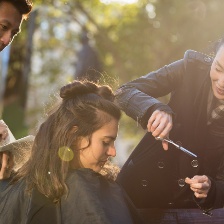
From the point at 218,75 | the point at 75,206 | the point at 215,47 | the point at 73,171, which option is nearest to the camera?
the point at 75,206

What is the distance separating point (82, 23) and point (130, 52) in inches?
95.1

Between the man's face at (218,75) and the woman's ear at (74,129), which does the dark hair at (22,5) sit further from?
the man's face at (218,75)

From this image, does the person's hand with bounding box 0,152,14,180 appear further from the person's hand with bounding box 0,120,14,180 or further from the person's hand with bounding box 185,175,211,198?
the person's hand with bounding box 185,175,211,198

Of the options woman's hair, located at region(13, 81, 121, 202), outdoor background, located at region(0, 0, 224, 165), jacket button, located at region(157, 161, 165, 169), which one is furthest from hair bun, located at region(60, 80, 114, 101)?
outdoor background, located at region(0, 0, 224, 165)

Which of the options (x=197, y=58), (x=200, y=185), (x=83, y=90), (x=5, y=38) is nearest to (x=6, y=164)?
(x=83, y=90)

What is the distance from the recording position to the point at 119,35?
14562 mm

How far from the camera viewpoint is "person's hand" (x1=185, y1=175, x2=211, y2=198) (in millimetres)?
3018

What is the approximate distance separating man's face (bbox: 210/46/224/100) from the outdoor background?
793 centimetres

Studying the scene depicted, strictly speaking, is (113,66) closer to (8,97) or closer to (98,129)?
(8,97)

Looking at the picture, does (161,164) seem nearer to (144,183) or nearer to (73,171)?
(144,183)

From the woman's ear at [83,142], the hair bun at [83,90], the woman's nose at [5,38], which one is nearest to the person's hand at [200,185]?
the woman's ear at [83,142]

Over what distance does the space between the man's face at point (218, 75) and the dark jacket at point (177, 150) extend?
0.11 metres

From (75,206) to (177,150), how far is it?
929 millimetres

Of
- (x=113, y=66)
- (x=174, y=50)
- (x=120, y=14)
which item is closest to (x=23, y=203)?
(x=174, y=50)
